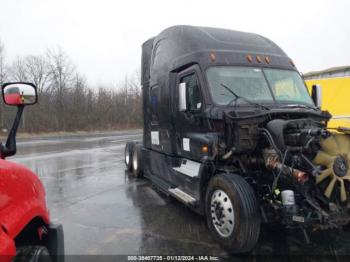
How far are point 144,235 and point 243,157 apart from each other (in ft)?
Result: 6.26

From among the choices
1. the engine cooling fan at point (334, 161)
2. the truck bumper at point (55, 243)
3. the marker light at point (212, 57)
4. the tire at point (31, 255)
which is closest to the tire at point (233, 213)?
the engine cooling fan at point (334, 161)

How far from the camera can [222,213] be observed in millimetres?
4539

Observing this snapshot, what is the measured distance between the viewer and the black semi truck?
412cm

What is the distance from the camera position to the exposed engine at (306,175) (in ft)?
13.2

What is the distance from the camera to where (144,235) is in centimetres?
524

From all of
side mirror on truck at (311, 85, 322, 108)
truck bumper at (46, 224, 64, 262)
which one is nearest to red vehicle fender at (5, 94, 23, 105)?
truck bumper at (46, 224, 64, 262)

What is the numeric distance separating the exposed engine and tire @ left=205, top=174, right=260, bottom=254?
0.29 metres

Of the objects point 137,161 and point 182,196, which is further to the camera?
point 137,161

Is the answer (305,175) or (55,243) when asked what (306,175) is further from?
(55,243)

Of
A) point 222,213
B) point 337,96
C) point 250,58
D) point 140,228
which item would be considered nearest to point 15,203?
point 222,213

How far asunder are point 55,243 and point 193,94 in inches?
140

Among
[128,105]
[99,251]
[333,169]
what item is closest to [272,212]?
[333,169]

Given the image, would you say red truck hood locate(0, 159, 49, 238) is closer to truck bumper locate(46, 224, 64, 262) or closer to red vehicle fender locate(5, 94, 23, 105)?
truck bumper locate(46, 224, 64, 262)

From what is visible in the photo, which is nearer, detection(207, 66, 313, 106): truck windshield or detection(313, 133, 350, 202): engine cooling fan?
detection(313, 133, 350, 202): engine cooling fan
